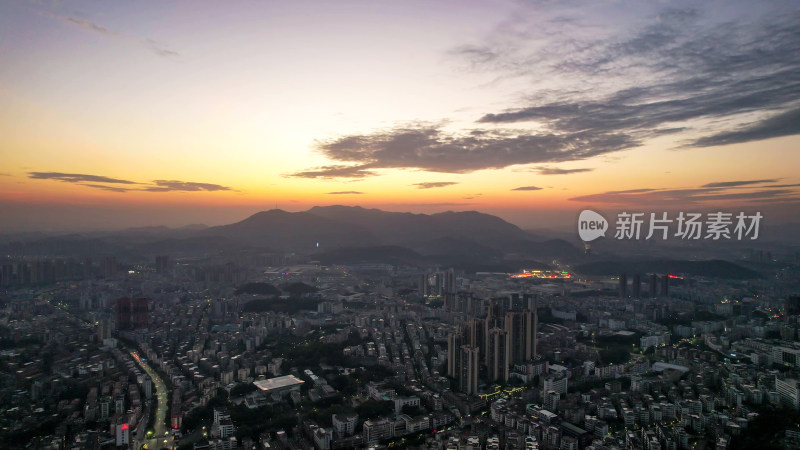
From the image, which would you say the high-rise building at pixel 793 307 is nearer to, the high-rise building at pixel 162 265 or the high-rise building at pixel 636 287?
the high-rise building at pixel 636 287

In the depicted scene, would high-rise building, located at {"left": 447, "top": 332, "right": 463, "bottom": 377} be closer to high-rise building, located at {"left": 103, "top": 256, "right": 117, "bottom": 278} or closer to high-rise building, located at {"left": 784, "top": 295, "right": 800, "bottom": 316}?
high-rise building, located at {"left": 784, "top": 295, "right": 800, "bottom": 316}

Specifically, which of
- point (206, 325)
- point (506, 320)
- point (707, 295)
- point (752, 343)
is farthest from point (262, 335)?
point (707, 295)

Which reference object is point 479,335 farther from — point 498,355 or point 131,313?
point 131,313

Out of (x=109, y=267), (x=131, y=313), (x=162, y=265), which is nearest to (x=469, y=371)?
(x=131, y=313)

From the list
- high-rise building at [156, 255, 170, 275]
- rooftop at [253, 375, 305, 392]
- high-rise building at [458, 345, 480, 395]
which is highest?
high-rise building at [458, 345, 480, 395]

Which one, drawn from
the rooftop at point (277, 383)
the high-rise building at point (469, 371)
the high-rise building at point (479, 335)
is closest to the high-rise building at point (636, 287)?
the high-rise building at point (479, 335)

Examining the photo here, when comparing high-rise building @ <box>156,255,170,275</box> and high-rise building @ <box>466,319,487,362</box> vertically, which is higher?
high-rise building @ <box>466,319,487,362</box>

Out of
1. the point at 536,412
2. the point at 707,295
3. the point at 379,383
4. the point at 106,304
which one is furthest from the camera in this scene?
the point at 707,295

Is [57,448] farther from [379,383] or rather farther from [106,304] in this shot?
[106,304]

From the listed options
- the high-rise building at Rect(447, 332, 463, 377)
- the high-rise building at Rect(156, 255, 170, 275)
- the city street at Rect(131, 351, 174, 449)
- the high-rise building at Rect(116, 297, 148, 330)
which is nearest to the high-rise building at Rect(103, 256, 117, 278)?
the high-rise building at Rect(156, 255, 170, 275)
